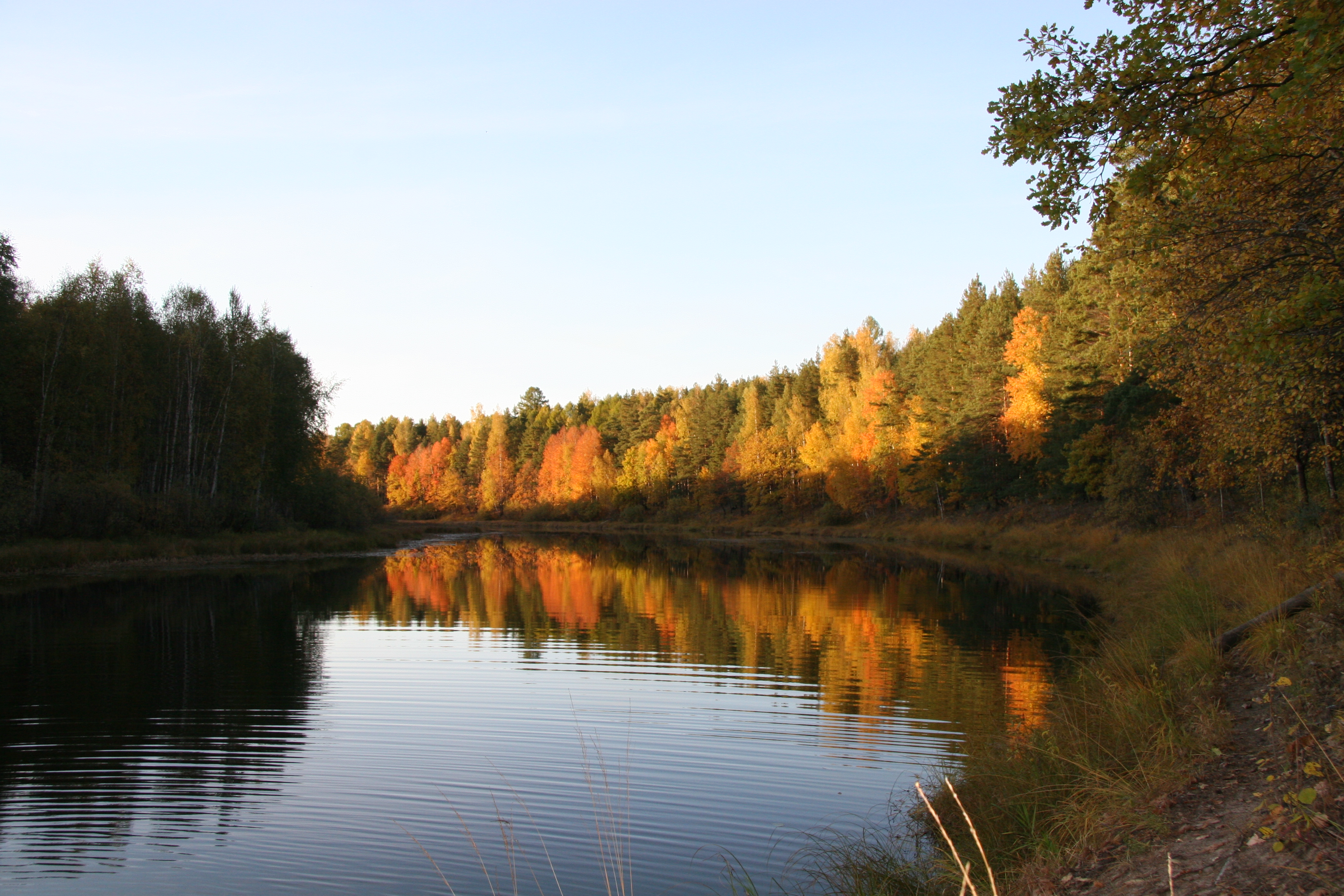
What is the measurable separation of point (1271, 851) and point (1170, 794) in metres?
1.51

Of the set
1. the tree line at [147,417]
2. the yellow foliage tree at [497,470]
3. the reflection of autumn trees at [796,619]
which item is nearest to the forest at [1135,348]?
the reflection of autumn trees at [796,619]

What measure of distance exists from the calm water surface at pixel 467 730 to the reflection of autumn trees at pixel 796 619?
13 cm

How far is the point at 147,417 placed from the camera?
42.6 meters

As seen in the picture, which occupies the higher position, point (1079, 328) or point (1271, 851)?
point (1079, 328)

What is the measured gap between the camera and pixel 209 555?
41.1 m

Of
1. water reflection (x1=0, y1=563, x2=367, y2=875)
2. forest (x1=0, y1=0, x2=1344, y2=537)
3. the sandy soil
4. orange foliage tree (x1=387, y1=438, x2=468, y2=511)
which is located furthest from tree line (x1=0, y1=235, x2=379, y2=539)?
orange foliage tree (x1=387, y1=438, x2=468, y2=511)

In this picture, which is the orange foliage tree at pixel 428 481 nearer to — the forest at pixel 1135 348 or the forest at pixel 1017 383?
the forest at pixel 1017 383

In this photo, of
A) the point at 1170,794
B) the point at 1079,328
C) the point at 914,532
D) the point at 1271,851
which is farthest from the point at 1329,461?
the point at 914,532

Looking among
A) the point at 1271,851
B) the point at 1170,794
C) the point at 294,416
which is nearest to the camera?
the point at 1271,851

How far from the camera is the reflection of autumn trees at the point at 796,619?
15258mm

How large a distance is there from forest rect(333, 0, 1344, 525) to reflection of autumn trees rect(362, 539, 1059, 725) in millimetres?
5451

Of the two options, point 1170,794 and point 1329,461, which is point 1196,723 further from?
point 1329,461

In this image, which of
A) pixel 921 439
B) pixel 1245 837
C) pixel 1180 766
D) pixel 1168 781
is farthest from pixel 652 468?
pixel 1245 837

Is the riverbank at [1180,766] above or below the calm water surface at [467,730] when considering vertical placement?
above
